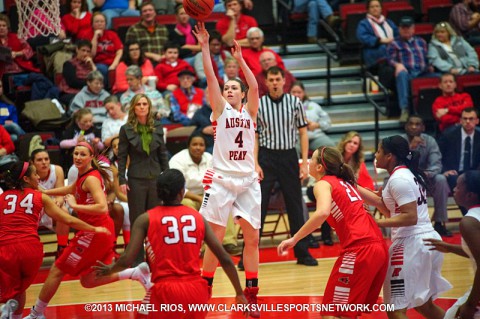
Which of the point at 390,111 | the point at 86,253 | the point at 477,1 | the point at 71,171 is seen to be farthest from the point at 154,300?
the point at 477,1

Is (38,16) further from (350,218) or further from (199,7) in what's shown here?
(350,218)

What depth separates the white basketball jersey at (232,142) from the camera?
7484 mm

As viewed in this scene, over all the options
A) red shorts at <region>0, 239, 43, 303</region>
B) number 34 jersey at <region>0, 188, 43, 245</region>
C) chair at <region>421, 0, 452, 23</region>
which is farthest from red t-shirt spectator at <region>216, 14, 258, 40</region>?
red shorts at <region>0, 239, 43, 303</region>

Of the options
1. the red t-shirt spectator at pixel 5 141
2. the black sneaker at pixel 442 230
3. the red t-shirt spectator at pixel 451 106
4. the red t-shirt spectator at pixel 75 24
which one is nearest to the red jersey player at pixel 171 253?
the red t-shirt spectator at pixel 5 141

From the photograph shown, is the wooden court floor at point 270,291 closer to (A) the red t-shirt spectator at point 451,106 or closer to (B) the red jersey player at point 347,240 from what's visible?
(B) the red jersey player at point 347,240

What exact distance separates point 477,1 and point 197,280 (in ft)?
34.1

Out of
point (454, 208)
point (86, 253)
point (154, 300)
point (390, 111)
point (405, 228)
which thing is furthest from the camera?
point (390, 111)

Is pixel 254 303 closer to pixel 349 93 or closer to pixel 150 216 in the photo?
pixel 150 216

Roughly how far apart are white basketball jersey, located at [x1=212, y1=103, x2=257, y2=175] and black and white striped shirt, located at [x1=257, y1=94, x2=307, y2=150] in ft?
6.44

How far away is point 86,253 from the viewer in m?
7.21

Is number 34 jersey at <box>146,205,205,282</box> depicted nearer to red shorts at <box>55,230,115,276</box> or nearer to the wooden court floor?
red shorts at <box>55,230,115,276</box>

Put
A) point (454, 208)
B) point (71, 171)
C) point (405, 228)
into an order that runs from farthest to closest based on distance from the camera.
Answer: point (454, 208), point (71, 171), point (405, 228)

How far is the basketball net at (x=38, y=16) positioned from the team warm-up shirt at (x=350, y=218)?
5.16 m

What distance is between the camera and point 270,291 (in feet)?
27.4
